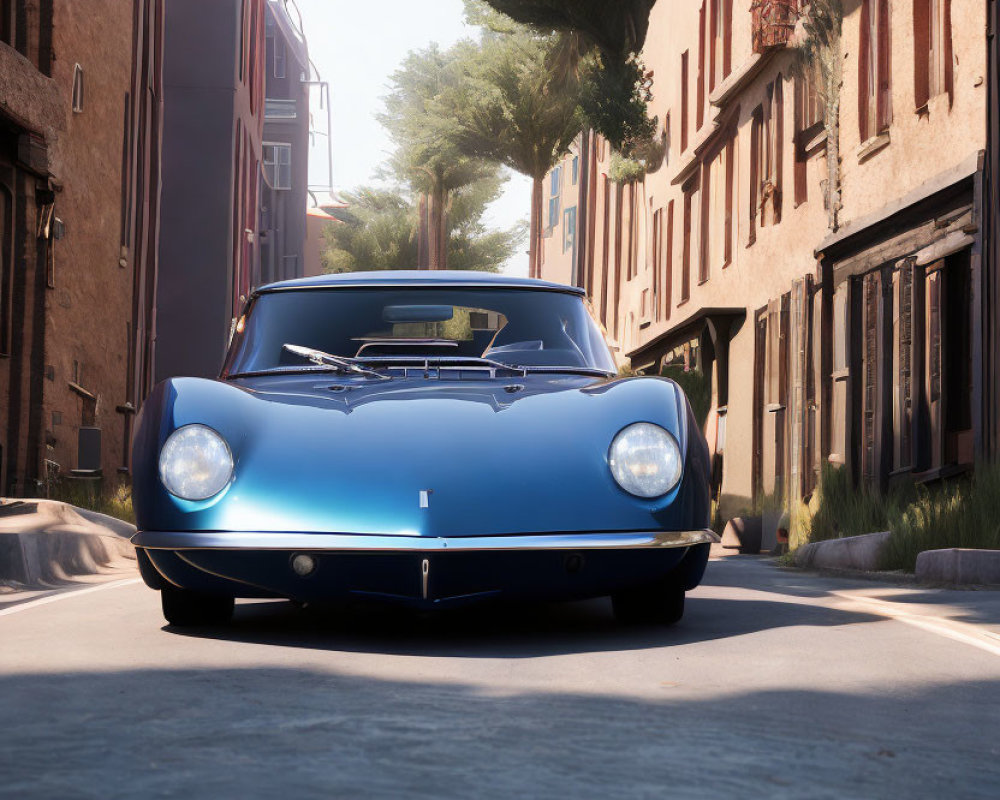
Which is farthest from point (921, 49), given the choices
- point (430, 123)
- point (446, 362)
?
point (430, 123)

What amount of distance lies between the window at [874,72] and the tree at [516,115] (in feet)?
71.4

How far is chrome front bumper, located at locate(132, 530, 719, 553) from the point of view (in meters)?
5.02

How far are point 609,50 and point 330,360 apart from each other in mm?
23195

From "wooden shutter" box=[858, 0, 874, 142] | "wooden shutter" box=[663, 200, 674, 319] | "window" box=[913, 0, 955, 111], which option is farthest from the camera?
"wooden shutter" box=[663, 200, 674, 319]

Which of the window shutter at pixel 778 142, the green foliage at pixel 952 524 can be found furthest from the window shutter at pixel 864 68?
the green foliage at pixel 952 524

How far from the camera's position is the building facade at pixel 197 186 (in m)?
31.0

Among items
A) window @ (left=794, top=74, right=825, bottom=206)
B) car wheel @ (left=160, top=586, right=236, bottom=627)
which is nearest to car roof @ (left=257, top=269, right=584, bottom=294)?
car wheel @ (left=160, top=586, right=236, bottom=627)

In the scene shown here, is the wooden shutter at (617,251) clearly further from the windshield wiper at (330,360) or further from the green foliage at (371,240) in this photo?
the windshield wiper at (330,360)

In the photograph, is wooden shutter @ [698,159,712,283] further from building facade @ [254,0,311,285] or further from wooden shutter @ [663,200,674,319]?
building facade @ [254,0,311,285]

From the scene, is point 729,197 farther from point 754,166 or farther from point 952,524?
point 952,524

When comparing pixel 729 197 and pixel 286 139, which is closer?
pixel 729 197

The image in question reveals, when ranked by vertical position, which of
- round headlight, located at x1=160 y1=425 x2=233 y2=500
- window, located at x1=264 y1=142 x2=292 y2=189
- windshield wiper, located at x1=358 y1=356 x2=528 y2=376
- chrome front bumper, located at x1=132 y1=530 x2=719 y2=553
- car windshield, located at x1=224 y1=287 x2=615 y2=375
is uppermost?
window, located at x1=264 y1=142 x2=292 y2=189

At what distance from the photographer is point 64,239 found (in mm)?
17969

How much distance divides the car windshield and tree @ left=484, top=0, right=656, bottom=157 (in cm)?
2129
